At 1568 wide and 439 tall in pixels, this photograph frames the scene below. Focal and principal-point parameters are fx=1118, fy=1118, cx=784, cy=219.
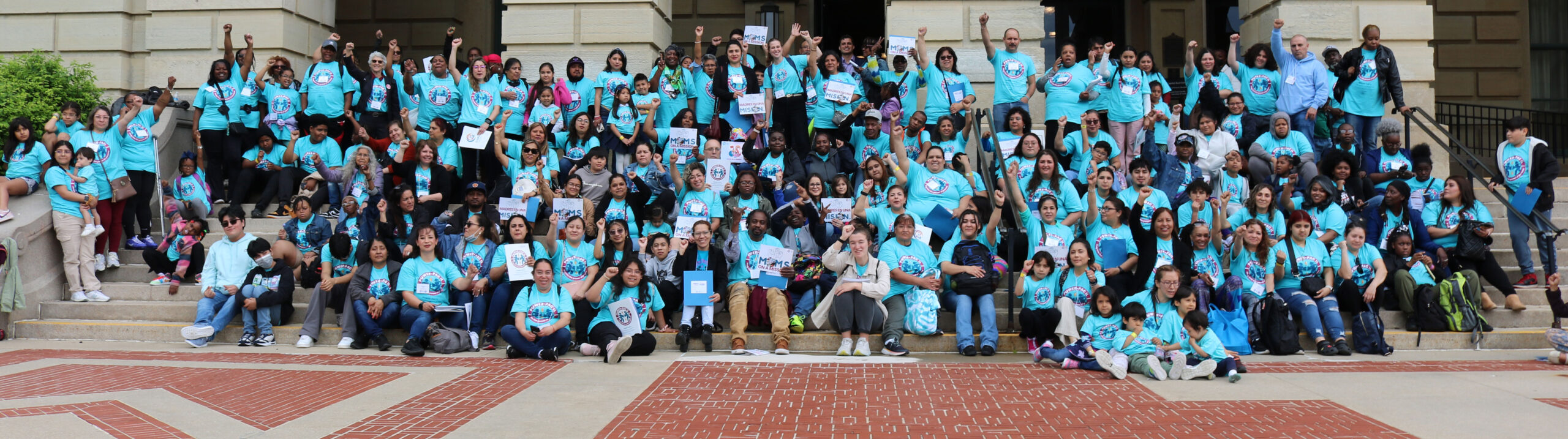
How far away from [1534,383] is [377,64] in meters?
12.3

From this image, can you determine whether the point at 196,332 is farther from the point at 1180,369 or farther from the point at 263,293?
the point at 1180,369

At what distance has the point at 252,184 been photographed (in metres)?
13.7

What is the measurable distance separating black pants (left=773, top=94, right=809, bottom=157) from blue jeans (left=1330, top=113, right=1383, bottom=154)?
18.9 ft

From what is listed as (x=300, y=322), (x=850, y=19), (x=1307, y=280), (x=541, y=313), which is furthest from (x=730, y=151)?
(x=850, y=19)

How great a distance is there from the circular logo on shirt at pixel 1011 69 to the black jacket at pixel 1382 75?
3.92 meters

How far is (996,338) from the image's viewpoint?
33.2 ft

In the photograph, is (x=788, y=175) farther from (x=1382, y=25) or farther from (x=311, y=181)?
(x=1382, y=25)

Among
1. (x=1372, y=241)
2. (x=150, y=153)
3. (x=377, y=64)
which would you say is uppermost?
(x=377, y=64)

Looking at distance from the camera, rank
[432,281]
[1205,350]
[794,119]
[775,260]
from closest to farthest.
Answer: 1. [1205,350]
2. [432,281]
3. [775,260]
4. [794,119]

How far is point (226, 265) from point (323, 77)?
3.62 metres

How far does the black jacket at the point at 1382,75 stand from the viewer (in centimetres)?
1353

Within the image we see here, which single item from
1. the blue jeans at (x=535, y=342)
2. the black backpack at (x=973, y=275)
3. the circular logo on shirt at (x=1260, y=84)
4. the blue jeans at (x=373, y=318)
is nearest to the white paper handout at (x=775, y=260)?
the black backpack at (x=973, y=275)

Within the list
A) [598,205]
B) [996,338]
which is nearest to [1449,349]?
[996,338]

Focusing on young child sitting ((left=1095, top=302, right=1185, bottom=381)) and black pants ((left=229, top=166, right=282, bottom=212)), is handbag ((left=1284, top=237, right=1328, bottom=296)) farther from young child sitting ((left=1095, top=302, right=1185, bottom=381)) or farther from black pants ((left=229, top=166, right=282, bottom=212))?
black pants ((left=229, top=166, right=282, bottom=212))
